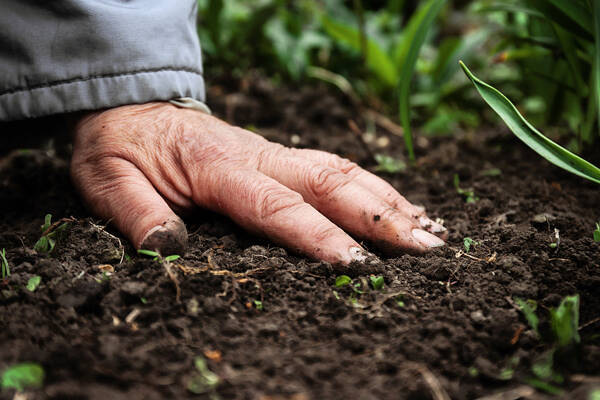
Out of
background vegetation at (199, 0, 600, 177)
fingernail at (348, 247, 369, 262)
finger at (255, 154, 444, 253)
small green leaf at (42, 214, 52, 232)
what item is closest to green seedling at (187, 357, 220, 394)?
fingernail at (348, 247, 369, 262)

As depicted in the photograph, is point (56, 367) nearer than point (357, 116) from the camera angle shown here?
Yes

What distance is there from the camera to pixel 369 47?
8.34ft

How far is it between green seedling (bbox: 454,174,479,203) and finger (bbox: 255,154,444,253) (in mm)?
329

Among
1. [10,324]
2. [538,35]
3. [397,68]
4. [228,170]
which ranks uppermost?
[538,35]

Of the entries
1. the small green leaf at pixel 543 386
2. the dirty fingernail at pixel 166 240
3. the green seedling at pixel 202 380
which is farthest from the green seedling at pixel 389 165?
the green seedling at pixel 202 380

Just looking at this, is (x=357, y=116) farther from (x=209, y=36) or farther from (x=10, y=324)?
(x=10, y=324)

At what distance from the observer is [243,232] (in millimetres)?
1336

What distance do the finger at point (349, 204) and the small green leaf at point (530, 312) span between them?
0.28 metres

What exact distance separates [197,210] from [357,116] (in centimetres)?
133

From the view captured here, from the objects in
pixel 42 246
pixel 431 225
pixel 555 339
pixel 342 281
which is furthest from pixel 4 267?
pixel 555 339

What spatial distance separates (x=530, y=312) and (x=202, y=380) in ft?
2.12

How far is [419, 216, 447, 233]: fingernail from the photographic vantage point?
133 cm

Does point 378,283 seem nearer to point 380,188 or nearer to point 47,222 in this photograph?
point 380,188

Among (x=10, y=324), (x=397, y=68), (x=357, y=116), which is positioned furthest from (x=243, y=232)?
(x=397, y=68)
